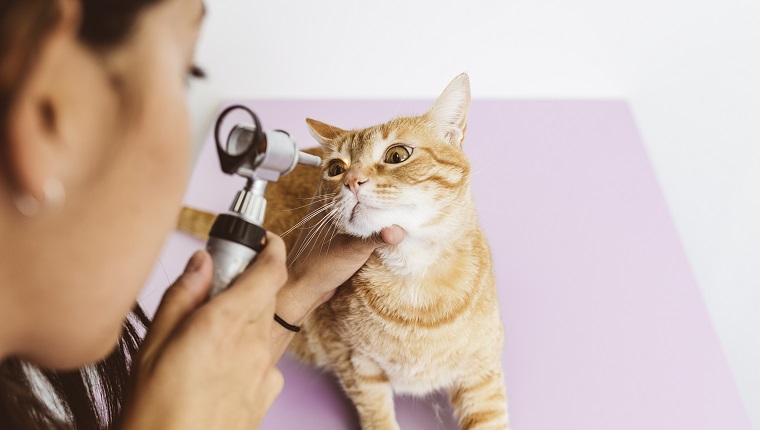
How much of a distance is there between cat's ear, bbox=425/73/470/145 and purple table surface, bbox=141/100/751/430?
1.98 feet

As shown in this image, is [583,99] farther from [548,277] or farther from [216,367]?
[216,367]

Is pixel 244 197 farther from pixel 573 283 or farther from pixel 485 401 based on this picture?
pixel 573 283

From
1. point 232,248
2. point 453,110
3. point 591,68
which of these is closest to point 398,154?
point 453,110

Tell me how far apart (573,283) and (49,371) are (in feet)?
4.41

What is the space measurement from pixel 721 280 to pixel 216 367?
65.9 inches

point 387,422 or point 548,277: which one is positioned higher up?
point 548,277

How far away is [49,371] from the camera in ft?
3.47

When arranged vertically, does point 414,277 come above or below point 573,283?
below

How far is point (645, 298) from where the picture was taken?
5.37 ft

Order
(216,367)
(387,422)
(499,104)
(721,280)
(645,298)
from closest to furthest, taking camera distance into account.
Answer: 1. (216,367)
2. (387,422)
3. (645,298)
4. (721,280)
5. (499,104)

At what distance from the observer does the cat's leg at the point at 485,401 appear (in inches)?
54.5

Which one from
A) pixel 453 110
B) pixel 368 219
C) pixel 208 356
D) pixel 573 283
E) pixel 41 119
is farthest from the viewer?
pixel 573 283

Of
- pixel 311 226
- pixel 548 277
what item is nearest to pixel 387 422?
pixel 311 226

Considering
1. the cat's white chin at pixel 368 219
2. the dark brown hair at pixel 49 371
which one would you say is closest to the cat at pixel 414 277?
the cat's white chin at pixel 368 219
